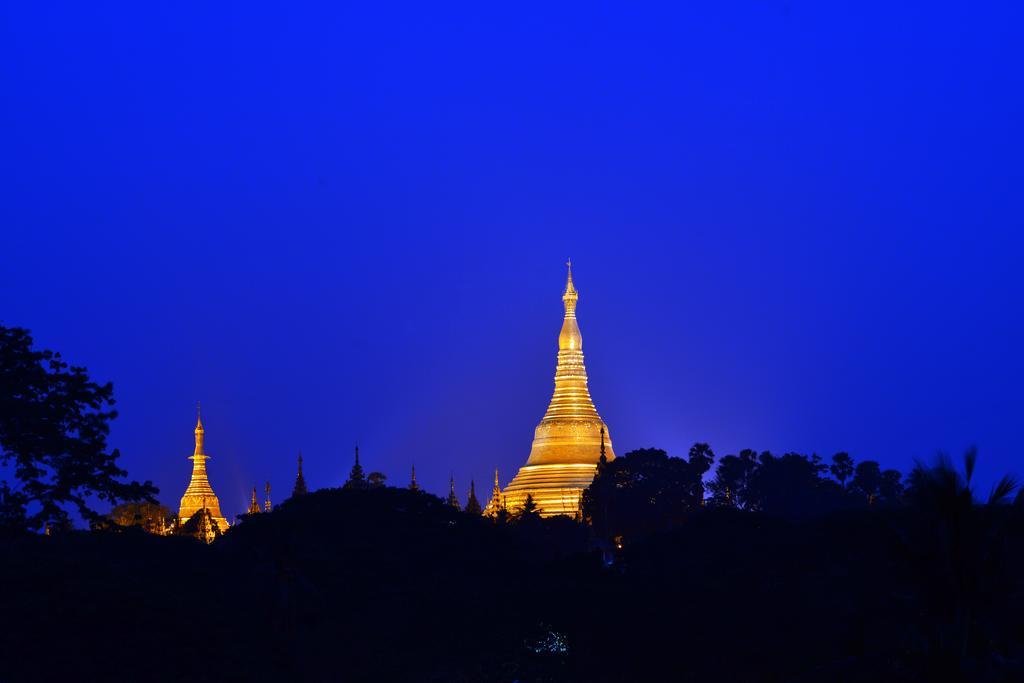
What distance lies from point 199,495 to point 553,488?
33324 mm

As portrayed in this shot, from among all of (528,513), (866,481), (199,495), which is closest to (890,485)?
(866,481)

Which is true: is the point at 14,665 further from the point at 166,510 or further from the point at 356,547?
the point at 166,510

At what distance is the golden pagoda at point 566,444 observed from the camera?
13650 cm

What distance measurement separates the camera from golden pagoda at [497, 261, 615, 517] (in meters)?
136

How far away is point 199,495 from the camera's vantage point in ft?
494

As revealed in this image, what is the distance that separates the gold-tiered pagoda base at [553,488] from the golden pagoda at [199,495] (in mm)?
26270

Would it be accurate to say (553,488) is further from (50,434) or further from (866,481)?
(50,434)

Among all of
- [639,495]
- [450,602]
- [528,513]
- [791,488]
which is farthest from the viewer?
[791,488]

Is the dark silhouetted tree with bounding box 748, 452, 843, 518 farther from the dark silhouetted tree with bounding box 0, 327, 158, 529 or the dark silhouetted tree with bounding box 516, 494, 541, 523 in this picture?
the dark silhouetted tree with bounding box 0, 327, 158, 529

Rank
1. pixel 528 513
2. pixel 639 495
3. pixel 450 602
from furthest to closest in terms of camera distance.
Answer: pixel 528 513 → pixel 639 495 → pixel 450 602

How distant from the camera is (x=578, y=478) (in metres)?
137

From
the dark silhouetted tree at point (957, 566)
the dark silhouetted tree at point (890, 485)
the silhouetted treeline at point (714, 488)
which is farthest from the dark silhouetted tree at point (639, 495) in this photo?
the dark silhouetted tree at point (957, 566)

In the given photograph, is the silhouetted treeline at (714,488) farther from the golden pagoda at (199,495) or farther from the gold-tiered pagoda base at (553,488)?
the golden pagoda at (199,495)

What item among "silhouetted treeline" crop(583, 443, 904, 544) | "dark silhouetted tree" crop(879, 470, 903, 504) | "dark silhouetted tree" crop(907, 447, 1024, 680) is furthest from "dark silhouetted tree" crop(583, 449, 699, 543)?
"dark silhouetted tree" crop(907, 447, 1024, 680)
